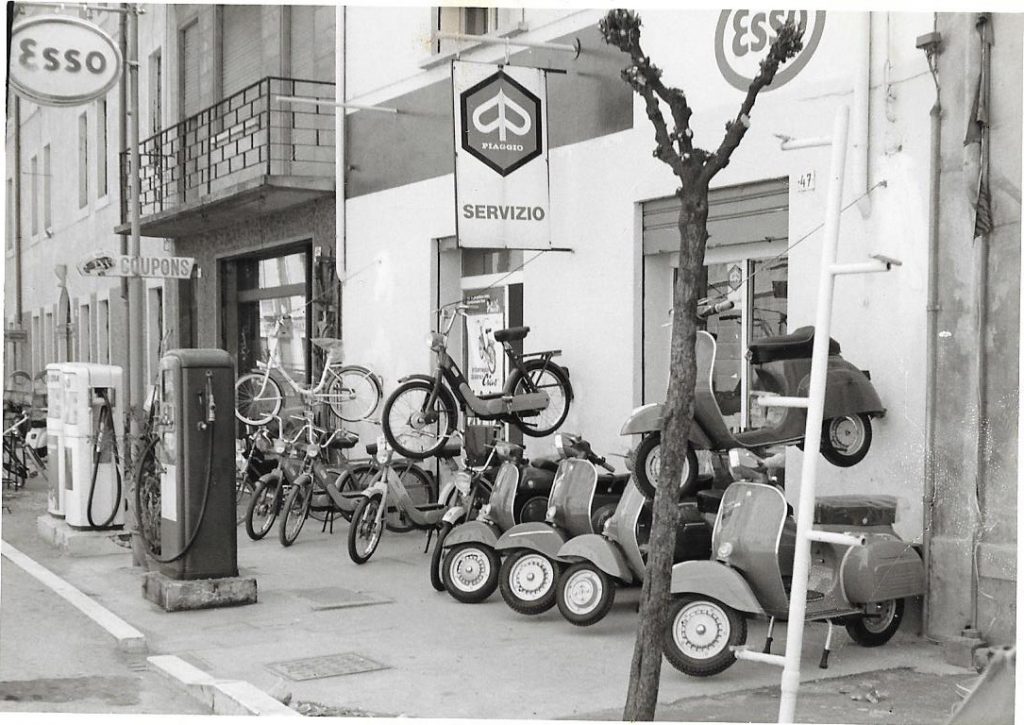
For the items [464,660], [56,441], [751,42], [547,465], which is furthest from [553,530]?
[56,441]

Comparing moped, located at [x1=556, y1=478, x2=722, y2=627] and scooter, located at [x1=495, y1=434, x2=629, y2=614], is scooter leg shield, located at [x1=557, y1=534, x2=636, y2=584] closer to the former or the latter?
moped, located at [x1=556, y1=478, x2=722, y2=627]

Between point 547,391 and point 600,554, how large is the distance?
3.50 m

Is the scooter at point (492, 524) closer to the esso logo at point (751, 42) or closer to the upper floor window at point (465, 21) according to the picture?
the esso logo at point (751, 42)

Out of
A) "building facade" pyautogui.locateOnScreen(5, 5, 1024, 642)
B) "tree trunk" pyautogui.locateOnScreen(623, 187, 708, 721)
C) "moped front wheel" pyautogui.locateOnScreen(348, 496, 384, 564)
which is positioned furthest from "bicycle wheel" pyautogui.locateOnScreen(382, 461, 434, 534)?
"tree trunk" pyautogui.locateOnScreen(623, 187, 708, 721)

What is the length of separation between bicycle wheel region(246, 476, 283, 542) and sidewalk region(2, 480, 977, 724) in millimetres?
1930

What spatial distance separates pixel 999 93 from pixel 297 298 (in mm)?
10701

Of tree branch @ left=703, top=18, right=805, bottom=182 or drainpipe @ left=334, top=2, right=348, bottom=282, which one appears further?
drainpipe @ left=334, top=2, right=348, bottom=282

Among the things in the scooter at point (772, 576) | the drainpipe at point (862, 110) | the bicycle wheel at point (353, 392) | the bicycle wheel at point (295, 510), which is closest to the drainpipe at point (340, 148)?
the bicycle wheel at point (353, 392)

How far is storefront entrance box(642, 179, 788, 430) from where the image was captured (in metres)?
8.69

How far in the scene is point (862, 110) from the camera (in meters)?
7.70

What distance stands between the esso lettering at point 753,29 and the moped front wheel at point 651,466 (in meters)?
2.90

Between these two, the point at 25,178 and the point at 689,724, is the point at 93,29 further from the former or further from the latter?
the point at 25,178

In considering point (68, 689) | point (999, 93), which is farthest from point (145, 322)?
point (999, 93)

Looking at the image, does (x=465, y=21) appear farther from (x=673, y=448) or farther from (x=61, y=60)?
(x=673, y=448)
